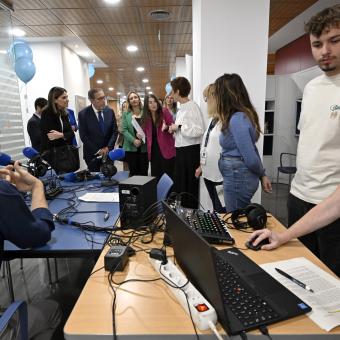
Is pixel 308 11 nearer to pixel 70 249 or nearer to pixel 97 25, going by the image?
pixel 97 25

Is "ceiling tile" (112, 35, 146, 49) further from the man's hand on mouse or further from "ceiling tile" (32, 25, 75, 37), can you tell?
the man's hand on mouse

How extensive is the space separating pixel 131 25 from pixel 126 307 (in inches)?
190

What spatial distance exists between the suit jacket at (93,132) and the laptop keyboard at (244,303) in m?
2.93

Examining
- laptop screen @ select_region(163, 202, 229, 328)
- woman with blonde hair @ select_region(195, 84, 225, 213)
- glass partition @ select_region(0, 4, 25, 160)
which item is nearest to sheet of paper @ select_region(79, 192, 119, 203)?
woman with blonde hair @ select_region(195, 84, 225, 213)

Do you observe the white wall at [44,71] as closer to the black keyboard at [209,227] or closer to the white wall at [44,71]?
the white wall at [44,71]

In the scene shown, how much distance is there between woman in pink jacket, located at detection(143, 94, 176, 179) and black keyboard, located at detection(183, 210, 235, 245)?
8.26 ft

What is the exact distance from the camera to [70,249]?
1.35 meters

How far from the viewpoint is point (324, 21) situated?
1.33 m

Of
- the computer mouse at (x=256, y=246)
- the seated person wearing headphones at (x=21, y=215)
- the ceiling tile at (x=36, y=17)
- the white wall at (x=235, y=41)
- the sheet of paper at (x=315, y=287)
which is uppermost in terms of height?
the ceiling tile at (x=36, y=17)

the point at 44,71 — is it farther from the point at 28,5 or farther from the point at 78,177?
the point at 78,177

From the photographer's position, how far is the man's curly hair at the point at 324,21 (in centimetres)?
131

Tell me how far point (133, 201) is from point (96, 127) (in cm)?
240

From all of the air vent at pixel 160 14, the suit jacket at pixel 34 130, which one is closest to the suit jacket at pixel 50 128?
the suit jacket at pixel 34 130

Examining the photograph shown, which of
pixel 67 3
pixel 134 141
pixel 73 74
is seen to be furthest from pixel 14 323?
pixel 73 74
